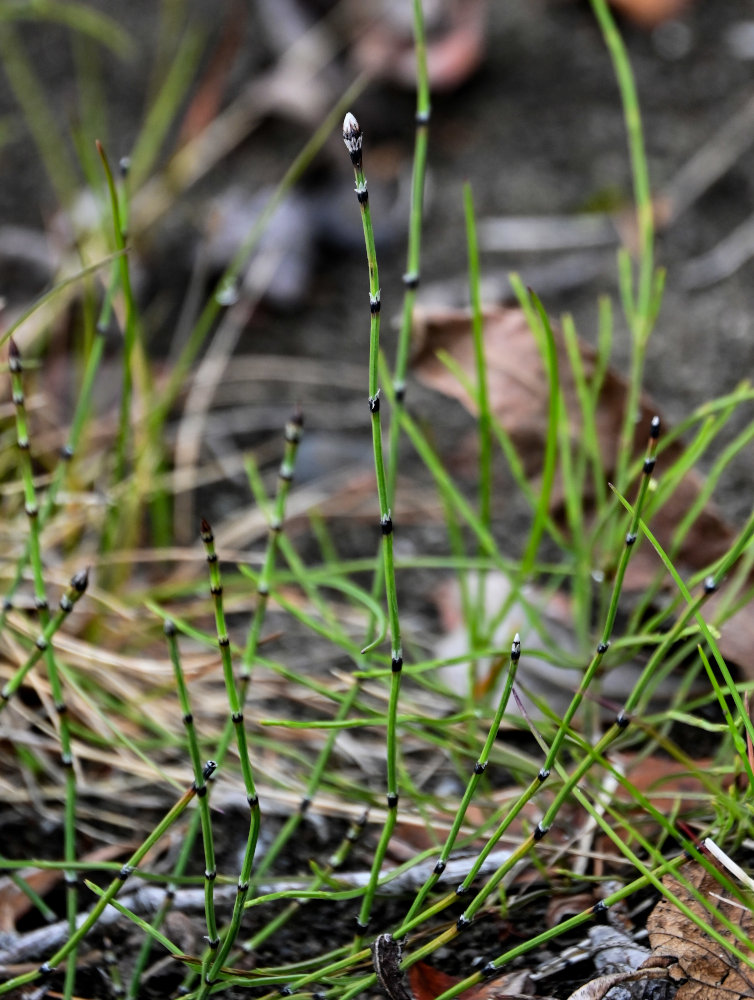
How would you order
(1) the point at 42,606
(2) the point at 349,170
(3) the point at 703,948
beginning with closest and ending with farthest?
(3) the point at 703,948
(1) the point at 42,606
(2) the point at 349,170

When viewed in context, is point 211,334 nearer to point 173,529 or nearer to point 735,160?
point 173,529

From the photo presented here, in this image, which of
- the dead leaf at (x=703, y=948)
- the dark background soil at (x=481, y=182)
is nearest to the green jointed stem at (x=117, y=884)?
the dead leaf at (x=703, y=948)

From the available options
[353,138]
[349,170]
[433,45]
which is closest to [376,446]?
[353,138]

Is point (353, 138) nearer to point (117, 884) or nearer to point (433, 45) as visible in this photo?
point (117, 884)

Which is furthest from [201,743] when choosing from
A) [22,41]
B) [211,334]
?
[22,41]

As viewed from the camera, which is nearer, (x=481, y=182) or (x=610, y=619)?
(x=610, y=619)

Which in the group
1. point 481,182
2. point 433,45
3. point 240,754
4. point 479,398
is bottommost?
point 240,754

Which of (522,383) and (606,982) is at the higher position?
(522,383)

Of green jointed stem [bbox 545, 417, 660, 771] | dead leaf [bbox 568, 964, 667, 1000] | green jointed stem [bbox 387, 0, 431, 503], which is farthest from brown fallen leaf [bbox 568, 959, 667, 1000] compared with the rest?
green jointed stem [bbox 387, 0, 431, 503]

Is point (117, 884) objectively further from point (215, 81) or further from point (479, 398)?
point (215, 81)

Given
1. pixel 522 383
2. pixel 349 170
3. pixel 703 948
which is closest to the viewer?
pixel 703 948
